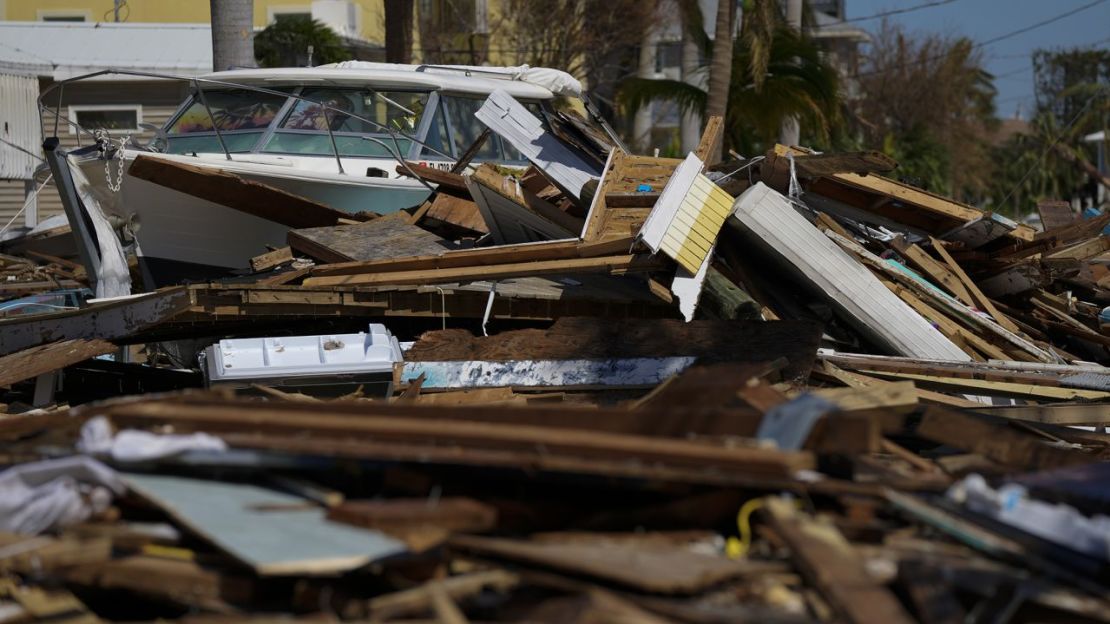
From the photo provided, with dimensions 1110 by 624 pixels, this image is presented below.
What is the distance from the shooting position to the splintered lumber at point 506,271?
844 cm

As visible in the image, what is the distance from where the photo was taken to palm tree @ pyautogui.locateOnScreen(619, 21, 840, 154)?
68.6 feet

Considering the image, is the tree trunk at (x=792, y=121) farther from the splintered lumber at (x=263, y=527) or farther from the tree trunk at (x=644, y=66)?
the splintered lumber at (x=263, y=527)

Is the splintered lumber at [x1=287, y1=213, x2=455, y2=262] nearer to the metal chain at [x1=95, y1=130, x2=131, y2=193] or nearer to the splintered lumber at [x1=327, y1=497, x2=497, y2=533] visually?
the metal chain at [x1=95, y1=130, x2=131, y2=193]

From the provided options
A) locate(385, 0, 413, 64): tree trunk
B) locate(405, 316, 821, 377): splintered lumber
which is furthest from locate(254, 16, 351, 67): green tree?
locate(405, 316, 821, 377): splintered lumber

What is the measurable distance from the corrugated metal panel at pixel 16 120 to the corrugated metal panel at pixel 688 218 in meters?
18.7

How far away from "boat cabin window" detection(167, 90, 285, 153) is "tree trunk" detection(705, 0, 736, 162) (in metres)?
8.33

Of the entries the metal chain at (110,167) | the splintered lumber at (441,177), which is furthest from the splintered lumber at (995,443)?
the metal chain at (110,167)

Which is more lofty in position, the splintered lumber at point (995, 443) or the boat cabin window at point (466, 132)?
the boat cabin window at point (466, 132)

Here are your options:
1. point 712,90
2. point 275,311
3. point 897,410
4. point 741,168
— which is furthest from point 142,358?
point 712,90

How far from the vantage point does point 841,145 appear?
35656mm

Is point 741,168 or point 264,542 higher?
point 741,168

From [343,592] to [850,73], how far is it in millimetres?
52004

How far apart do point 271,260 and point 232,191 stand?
162 cm

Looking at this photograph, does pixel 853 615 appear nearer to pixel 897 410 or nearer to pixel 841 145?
pixel 897 410
